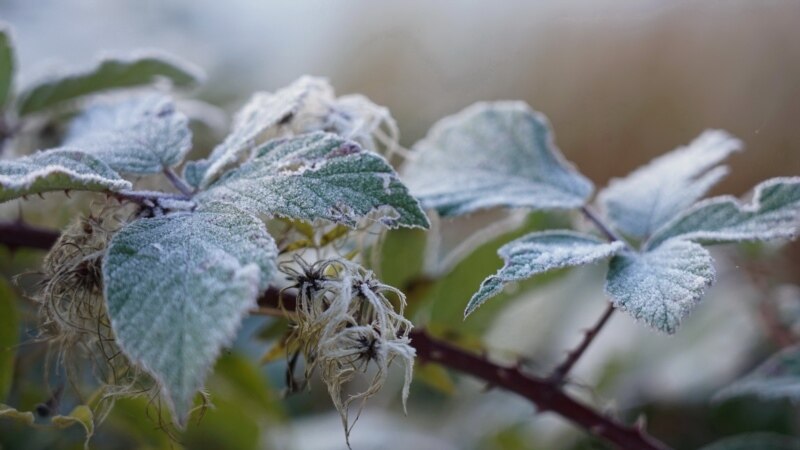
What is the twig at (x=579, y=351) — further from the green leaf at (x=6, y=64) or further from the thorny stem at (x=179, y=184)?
the green leaf at (x=6, y=64)

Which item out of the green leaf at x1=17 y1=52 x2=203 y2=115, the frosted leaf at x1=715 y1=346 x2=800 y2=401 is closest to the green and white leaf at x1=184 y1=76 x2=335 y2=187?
the green leaf at x1=17 y1=52 x2=203 y2=115

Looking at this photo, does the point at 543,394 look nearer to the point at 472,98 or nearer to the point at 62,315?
the point at 62,315

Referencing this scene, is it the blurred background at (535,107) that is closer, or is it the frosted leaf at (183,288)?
the frosted leaf at (183,288)

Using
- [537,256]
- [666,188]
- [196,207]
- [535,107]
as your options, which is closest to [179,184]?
[196,207]

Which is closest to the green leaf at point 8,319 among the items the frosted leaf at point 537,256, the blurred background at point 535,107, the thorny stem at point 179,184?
the blurred background at point 535,107

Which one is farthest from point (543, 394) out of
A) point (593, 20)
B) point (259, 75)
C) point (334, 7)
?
point (334, 7)

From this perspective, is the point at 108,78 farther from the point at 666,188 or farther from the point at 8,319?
the point at 666,188
